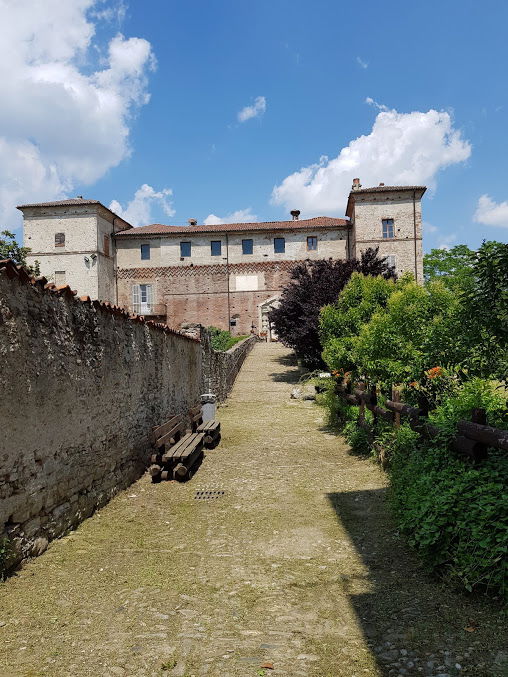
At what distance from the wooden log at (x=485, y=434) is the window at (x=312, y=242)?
105ft

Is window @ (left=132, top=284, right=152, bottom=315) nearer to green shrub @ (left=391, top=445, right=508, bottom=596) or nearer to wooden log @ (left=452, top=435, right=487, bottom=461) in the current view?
green shrub @ (left=391, top=445, right=508, bottom=596)

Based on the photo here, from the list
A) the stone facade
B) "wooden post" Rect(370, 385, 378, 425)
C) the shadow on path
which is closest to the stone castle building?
"wooden post" Rect(370, 385, 378, 425)

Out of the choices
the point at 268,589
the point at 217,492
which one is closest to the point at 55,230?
the point at 217,492

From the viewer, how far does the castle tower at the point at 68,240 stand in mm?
33188

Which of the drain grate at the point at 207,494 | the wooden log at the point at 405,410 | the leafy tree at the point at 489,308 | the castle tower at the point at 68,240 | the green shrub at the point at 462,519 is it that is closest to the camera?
the green shrub at the point at 462,519

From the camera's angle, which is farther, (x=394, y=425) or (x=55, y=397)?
(x=394, y=425)

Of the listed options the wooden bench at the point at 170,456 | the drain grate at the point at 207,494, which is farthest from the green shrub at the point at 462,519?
the wooden bench at the point at 170,456

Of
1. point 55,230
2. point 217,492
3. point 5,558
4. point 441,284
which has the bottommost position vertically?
point 217,492

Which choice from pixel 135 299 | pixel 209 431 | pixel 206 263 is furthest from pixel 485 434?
pixel 135 299

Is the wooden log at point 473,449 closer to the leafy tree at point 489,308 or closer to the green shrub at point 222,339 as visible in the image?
the leafy tree at point 489,308

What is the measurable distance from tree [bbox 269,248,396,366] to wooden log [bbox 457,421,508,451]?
14092mm

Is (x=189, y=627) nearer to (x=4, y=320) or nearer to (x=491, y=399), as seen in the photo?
(x=4, y=320)

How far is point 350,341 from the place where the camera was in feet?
36.7

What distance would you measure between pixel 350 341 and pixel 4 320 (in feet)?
27.5
